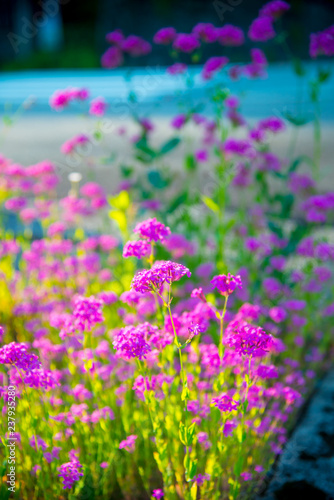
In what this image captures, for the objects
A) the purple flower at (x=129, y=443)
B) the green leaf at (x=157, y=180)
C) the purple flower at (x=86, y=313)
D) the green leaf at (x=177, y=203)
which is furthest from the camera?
the green leaf at (x=157, y=180)

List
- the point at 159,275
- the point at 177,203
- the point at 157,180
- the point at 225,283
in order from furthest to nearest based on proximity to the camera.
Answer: the point at 157,180 → the point at 177,203 → the point at 225,283 → the point at 159,275

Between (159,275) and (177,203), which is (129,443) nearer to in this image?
(159,275)

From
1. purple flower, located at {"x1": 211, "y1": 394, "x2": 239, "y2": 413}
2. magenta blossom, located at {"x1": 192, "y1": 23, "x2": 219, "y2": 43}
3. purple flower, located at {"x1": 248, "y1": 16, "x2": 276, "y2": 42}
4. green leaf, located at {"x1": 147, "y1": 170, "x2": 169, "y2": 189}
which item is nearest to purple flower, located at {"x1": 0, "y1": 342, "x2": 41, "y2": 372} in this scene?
purple flower, located at {"x1": 211, "y1": 394, "x2": 239, "y2": 413}

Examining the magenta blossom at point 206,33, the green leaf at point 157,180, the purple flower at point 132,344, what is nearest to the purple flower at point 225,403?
the purple flower at point 132,344

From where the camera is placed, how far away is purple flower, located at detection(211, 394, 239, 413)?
5.59ft

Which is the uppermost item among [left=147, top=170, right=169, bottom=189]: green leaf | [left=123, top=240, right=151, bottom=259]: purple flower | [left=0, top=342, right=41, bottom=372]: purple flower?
[left=147, top=170, right=169, bottom=189]: green leaf

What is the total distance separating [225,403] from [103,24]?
57.4 feet

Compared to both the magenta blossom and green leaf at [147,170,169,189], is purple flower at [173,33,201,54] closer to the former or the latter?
the magenta blossom

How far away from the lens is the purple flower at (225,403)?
1.70 metres

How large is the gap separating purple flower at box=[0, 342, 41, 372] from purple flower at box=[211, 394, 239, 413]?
58 centimetres

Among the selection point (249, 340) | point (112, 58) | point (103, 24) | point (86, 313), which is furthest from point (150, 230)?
point (103, 24)

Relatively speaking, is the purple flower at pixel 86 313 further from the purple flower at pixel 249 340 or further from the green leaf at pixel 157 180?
the green leaf at pixel 157 180

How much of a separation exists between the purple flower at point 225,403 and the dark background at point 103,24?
11.8m

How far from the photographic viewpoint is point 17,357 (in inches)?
63.7
